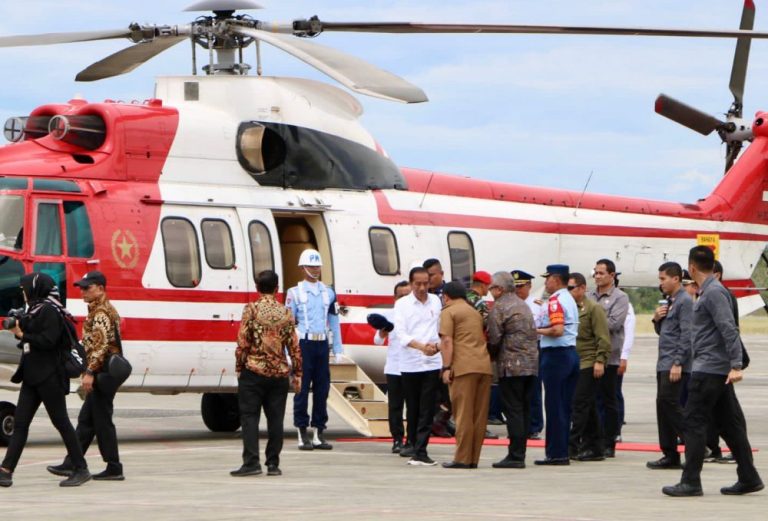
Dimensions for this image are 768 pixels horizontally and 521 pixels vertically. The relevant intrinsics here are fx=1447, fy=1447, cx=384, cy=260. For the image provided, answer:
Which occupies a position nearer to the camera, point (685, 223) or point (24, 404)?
point (24, 404)

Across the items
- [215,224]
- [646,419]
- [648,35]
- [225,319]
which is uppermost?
[648,35]

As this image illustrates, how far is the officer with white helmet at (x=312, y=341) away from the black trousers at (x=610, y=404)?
111 inches

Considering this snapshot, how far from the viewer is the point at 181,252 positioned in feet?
50.1

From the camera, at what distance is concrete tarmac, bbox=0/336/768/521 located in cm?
971

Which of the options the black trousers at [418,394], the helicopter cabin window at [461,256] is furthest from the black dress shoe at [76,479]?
the helicopter cabin window at [461,256]

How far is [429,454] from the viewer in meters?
14.4

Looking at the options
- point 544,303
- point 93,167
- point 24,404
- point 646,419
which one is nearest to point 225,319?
point 93,167

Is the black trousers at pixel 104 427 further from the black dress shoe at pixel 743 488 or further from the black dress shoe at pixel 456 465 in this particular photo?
the black dress shoe at pixel 743 488

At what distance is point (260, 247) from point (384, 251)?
6.05 feet

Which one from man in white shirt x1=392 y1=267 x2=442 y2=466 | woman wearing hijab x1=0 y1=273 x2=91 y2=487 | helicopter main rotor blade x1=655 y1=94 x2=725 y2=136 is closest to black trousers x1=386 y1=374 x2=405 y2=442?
man in white shirt x1=392 y1=267 x2=442 y2=466

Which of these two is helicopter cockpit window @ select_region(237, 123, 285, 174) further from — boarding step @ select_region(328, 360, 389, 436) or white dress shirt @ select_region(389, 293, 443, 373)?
white dress shirt @ select_region(389, 293, 443, 373)

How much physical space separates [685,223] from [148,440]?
8945 millimetres

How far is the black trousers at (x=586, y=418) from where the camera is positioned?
1405cm

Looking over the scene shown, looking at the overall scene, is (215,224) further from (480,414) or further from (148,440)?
(480,414)
